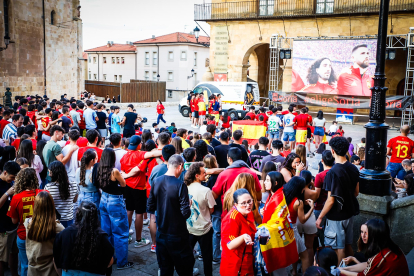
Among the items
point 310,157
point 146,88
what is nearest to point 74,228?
point 310,157

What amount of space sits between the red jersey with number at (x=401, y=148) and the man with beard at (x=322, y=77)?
1541cm

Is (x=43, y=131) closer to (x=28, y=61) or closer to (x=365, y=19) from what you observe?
(x=28, y=61)

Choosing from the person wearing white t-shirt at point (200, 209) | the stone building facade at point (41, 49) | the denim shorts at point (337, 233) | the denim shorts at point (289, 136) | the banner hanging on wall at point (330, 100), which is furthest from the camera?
the stone building facade at point (41, 49)

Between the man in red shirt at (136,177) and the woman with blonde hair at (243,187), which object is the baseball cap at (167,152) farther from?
the woman with blonde hair at (243,187)

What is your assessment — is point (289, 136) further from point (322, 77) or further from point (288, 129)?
point (322, 77)

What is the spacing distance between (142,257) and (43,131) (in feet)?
17.4

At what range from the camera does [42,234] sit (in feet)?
13.1

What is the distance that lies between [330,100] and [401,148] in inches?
573

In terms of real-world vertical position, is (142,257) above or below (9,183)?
below

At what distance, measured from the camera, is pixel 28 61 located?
79.5 ft

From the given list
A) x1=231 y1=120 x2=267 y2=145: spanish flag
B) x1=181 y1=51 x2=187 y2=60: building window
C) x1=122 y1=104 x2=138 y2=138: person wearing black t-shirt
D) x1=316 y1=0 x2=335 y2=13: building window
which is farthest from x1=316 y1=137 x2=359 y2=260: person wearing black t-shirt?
x1=181 y1=51 x2=187 y2=60: building window

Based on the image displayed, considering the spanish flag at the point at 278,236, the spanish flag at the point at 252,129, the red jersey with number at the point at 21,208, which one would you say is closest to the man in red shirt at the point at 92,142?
the red jersey with number at the point at 21,208

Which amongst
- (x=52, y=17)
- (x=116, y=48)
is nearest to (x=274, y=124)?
(x=52, y=17)

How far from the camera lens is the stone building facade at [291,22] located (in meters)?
23.8
